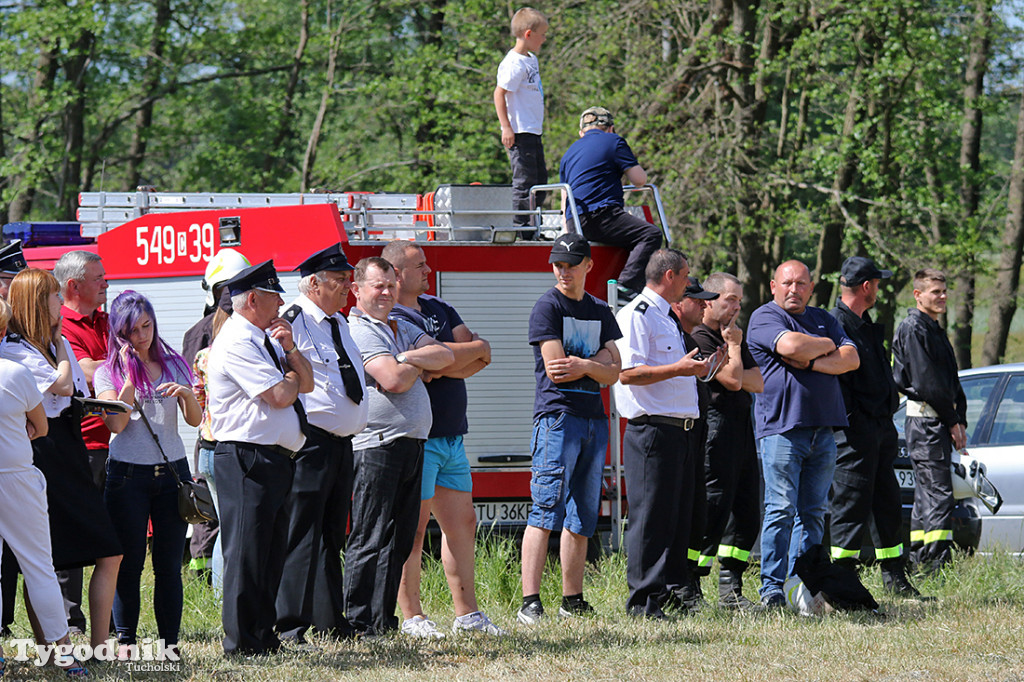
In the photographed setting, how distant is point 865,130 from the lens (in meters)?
17.0

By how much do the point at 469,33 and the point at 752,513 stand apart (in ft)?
43.2

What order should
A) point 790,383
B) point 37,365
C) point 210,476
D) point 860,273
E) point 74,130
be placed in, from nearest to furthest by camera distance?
1. point 37,365
2. point 210,476
3. point 790,383
4. point 860,273
5. point 74,130

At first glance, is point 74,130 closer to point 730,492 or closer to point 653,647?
point 730,492

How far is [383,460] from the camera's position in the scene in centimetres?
621

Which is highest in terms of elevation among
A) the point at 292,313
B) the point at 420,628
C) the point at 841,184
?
the point at 841,184

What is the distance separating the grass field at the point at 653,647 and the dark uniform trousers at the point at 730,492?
0.52 meters

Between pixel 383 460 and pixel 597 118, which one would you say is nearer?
pixel 383 460

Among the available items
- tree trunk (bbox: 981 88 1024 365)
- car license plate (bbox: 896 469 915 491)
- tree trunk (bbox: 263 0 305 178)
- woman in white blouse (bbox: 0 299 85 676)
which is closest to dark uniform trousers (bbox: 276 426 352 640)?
woman in white blouse (bbox: 0 299 85 676)

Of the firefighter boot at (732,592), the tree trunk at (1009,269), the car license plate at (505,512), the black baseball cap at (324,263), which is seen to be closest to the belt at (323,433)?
the black baseball cap at (324,263)

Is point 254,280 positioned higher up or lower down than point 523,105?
→ lower down

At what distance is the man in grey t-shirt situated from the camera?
623cm

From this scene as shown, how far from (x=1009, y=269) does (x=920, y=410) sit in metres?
14.9

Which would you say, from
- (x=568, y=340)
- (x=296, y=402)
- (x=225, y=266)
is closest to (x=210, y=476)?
(x=225, y=266)

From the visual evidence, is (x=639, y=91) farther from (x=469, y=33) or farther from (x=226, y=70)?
(x=226, y=70)
